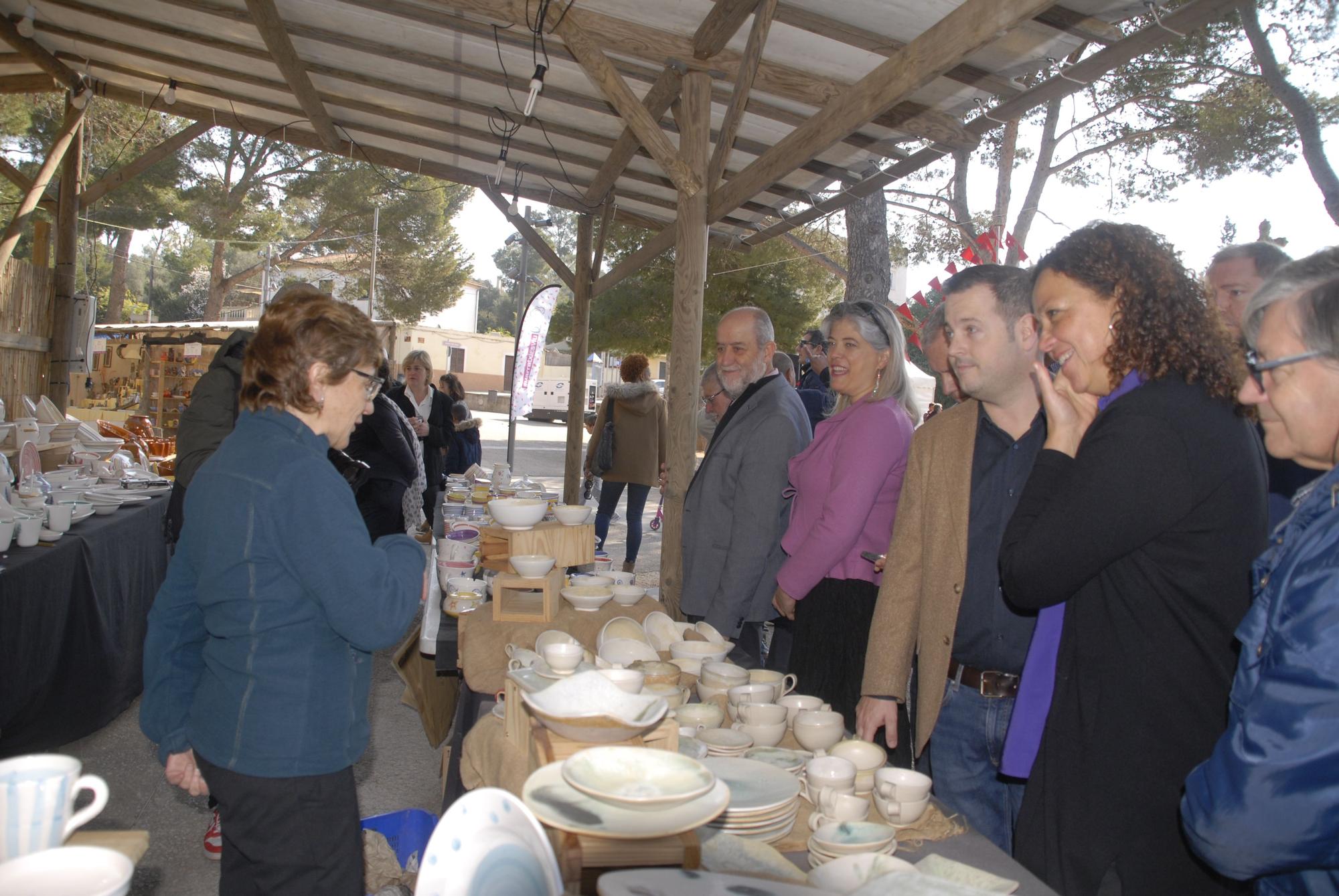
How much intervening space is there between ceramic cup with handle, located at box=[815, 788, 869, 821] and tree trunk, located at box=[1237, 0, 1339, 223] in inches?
252

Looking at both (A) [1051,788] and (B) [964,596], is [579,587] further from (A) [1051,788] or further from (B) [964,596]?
(A) [1051,788]

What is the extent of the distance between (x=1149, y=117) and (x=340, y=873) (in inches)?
457

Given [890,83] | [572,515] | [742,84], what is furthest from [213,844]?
[742,84]

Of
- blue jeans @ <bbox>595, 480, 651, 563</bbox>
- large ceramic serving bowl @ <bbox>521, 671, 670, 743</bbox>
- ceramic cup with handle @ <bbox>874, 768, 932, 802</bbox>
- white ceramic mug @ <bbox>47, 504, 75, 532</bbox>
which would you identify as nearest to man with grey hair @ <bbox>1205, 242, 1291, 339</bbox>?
ceramic cup with handle @ <bbox>874, 768, 932, 802</bbox>

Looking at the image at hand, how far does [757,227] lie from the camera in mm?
7137

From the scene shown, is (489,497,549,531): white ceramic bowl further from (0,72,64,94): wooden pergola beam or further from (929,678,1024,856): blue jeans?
(0,72,64,94): wooden pergola beam

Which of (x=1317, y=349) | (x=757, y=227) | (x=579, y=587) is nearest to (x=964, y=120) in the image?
(x=757, y=227)

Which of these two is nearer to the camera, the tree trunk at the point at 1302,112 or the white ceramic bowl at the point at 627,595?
the white ceramic bowl at the point at 627,595

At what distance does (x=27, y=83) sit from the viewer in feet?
28.4

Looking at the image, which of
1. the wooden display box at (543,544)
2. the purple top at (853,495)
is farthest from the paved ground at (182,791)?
the purple top at (853,495)

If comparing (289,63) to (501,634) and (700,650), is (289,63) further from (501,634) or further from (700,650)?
(700,650)

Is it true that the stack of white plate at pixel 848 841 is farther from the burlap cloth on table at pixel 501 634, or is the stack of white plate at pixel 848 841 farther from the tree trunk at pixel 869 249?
the tree trunk at pixel 869 249

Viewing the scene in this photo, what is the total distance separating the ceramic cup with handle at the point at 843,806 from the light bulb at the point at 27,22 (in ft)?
26.0

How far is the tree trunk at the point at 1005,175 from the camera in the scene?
12141 millimetres
